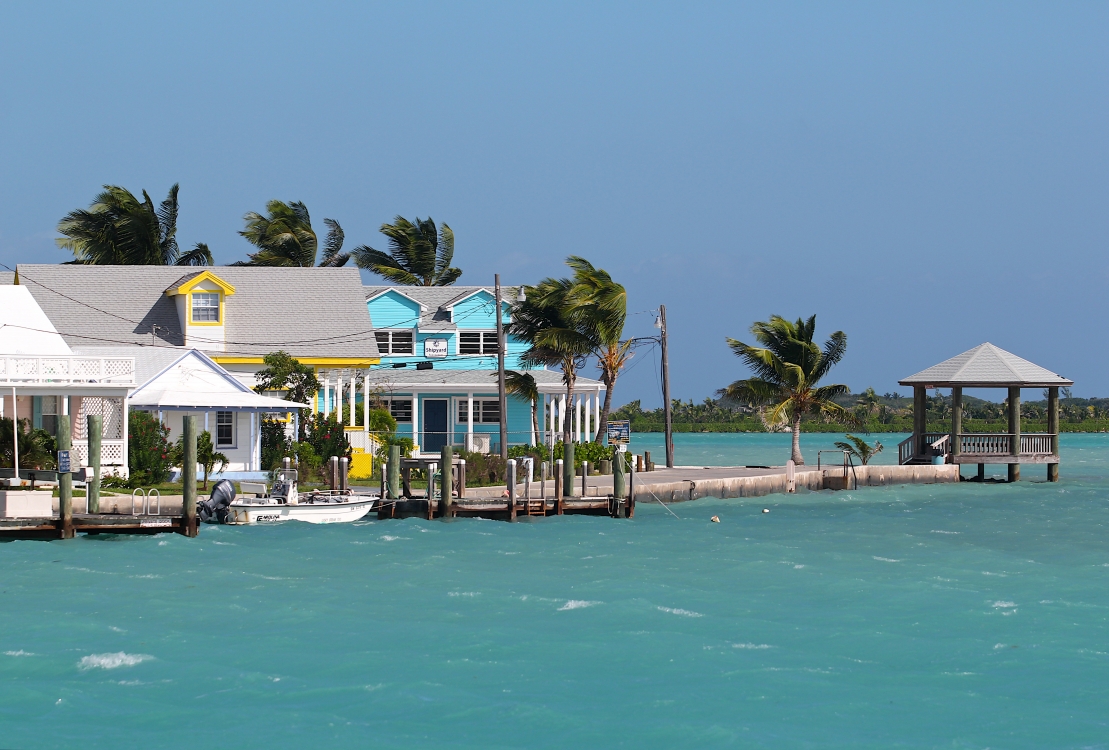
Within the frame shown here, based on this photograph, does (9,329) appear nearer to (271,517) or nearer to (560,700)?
(271,517)

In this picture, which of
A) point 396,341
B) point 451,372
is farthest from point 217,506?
point 396,341

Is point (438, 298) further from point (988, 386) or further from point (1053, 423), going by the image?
point (1053, 423)

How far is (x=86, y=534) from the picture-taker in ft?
91.8

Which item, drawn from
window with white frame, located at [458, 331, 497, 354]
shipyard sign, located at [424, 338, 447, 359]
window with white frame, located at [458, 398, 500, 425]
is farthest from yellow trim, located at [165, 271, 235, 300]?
window with white frame, located at [458, 331, 497, 354]

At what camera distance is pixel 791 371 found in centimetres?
5194

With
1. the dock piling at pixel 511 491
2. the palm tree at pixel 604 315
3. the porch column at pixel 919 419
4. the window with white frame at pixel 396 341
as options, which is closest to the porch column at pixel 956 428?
the porch column at pixel 919 419

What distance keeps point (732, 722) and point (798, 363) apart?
3906 cm

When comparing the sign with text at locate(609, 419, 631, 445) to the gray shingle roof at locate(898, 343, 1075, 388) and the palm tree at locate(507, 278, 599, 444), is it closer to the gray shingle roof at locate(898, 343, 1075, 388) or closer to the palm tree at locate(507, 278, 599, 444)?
the palm tree at locate(507, 278, 599, 444)

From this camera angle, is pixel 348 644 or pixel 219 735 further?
pixel 348 644

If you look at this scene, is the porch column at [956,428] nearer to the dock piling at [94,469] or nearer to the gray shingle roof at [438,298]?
the gray shingle roof at [438,298]

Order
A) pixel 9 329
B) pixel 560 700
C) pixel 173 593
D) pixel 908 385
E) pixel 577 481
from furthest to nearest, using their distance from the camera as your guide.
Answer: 1. pixel 908 385
2. pixel 577 481
3. pixel 9 329
4. pixel 173 593
5. pixel 560 700

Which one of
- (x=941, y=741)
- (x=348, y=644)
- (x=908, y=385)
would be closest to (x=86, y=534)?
(x=348, y=644)

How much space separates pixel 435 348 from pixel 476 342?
1706 mm

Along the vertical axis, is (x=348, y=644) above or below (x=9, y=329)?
below
